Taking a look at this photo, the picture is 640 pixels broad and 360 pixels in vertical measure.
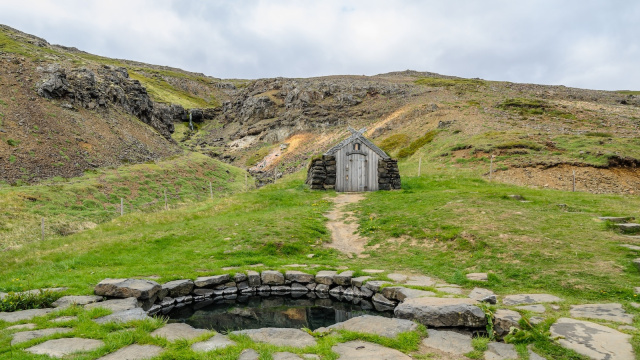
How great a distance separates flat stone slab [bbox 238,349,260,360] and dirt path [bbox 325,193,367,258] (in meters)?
8.27

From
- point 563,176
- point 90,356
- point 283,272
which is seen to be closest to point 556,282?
point 283,272

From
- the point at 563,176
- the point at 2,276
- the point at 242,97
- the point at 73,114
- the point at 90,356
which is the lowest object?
the point at 2,276

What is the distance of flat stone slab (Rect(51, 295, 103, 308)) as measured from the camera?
7.97m

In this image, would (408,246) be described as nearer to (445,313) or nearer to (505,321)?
(445,313)

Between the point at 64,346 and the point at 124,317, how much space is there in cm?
150

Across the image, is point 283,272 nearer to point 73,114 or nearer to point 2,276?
point 2,276

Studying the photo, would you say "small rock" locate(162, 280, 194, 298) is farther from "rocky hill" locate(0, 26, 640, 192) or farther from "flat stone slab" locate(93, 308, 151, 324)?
"rocky hill" locate(0, 26, 640, 192)

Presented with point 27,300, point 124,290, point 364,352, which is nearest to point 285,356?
point 364,352

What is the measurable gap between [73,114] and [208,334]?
45.2 meters

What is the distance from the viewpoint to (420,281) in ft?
31.2

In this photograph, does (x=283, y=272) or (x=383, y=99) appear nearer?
(x=283, y=272)

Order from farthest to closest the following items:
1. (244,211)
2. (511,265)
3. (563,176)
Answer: (563,176) < (244,211) < (511,265)

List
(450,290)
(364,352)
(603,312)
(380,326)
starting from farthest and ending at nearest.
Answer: (450,290), (380,326), (603,312), (364,352)

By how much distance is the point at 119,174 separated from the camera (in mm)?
34219
